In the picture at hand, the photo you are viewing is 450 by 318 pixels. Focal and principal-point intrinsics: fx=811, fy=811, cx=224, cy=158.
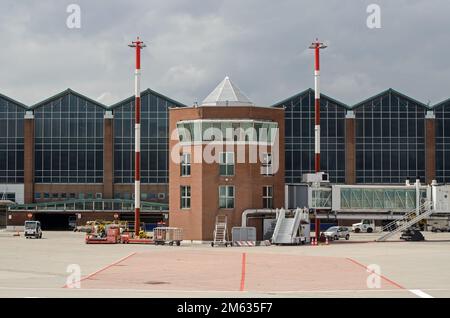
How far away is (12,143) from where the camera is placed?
429ft

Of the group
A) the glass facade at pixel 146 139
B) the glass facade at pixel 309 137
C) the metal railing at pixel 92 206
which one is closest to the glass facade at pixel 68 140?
the glass facade at pixel 146 139

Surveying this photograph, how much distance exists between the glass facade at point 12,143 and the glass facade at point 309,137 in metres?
41.9

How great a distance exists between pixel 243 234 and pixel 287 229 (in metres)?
4.13

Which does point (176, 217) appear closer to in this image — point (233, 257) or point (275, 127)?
point (275, 127)

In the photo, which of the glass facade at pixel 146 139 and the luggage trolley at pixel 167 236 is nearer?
the luggage trolley at pixel 167 236

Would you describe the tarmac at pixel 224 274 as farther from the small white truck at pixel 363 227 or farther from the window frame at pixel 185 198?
the small white truck at pixel 363 227

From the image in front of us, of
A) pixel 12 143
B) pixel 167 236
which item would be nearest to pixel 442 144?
pixel 167 236

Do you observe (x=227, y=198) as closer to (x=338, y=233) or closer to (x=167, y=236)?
(x=167, y=236)

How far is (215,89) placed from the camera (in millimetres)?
83000

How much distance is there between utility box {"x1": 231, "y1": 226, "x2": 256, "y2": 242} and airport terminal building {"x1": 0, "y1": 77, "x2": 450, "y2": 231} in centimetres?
5190

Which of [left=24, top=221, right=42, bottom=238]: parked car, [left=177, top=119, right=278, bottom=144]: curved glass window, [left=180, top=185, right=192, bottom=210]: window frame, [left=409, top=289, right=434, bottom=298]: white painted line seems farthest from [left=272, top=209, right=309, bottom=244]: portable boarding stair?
[left=409, top=289, right=434, bottom=298]: white painted line

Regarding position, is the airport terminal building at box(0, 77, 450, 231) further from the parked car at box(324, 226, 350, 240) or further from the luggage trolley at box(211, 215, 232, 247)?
the luggage trolley at box(211, 215, 232, 247)

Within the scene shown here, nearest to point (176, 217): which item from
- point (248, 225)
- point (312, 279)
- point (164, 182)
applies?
point (248, 225)

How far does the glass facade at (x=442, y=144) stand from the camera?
128000 millimetres
